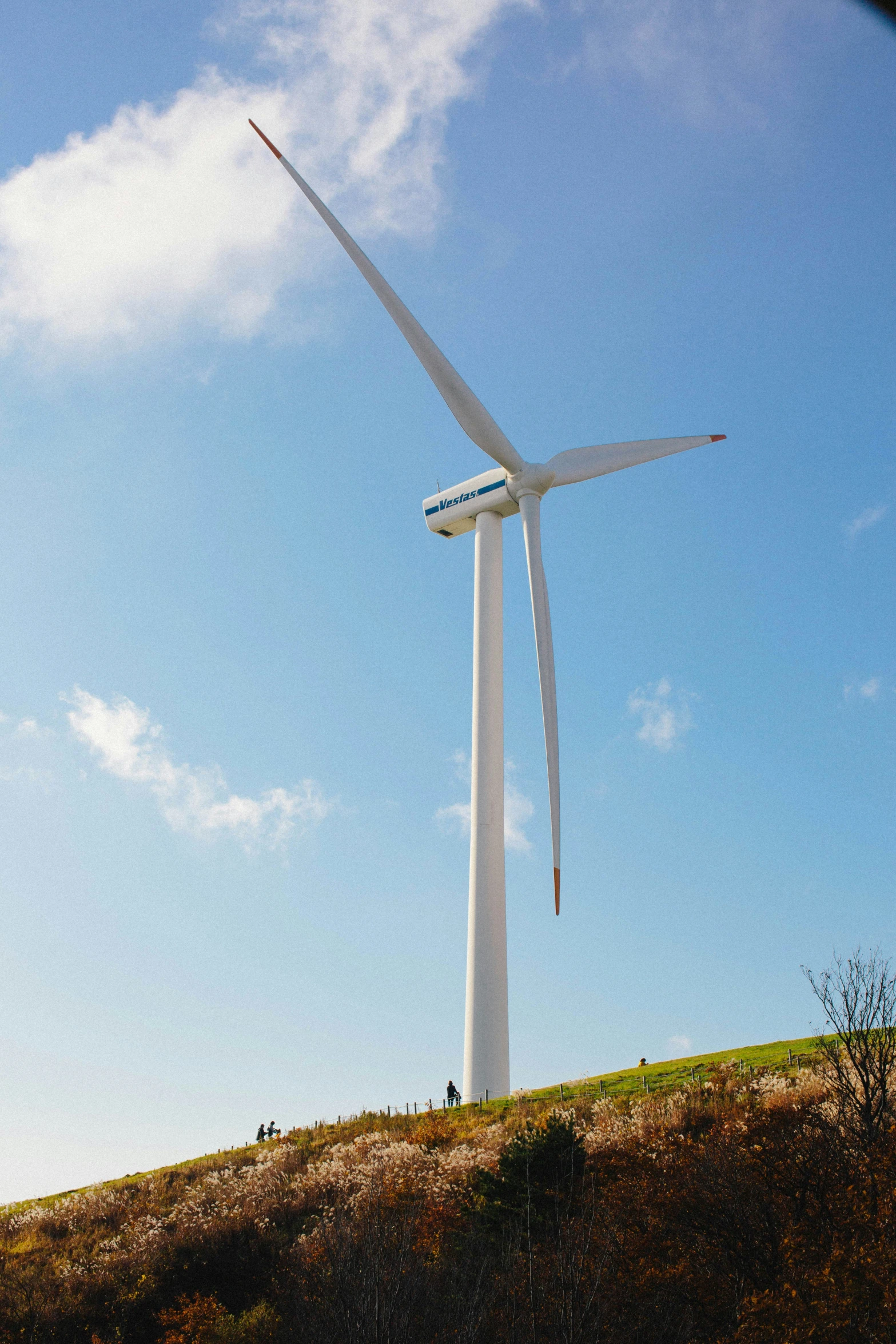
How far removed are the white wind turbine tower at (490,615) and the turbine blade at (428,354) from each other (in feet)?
0.13

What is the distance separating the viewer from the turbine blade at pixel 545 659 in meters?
35.5

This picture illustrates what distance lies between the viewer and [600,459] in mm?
45344

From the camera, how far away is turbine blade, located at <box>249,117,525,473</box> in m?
41.2

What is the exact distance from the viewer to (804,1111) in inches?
966

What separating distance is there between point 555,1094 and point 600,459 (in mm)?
28195

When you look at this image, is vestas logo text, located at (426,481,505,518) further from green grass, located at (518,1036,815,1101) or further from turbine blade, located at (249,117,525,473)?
green grass, located at (518,1036,815,1101)

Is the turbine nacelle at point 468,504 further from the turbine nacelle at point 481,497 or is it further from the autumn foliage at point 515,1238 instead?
the autumn foliage at point 515,1238

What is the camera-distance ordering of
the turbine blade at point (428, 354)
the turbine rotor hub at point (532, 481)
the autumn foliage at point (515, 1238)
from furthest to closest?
the turbine rotor hub at point (532, 481)
the turbine blade at point (428, 354)
the autumn foliage at point (515, 1238)

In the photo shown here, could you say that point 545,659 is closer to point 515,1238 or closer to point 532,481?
point 532,481

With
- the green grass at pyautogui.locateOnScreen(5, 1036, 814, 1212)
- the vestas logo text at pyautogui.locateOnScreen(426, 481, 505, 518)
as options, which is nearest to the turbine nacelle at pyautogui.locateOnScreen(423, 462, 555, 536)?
the vestas logo text at pyautogui.locateOnScreen(426, 481, 505, 518)

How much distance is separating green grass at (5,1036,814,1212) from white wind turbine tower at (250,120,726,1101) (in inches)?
78.1

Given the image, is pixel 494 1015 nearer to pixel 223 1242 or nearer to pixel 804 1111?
pixel 223 1242

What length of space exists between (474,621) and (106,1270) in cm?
2839

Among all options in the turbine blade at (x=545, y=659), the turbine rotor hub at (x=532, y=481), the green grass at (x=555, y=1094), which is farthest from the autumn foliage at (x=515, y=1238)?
the turbine rotor hub at (x=532, y=481)
